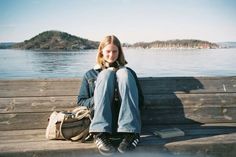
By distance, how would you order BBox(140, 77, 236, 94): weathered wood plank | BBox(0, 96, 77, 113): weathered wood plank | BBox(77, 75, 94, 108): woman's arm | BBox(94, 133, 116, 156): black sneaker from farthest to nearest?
BBox(140, 77, 236, 94): weathered wood plank → BBox(0, 96, 77, 113): weathered wood plank → BBox(77, 75, 94, 108): woman's arm → BBox(94, 133, 116, 156): black sneaker

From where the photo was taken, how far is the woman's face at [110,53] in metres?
3.82

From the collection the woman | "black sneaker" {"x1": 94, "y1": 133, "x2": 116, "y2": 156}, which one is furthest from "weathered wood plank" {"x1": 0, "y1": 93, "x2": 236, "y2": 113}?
"black sneaker" {"x1": 94, "y1": 133, "x2": 116, "y2": 156}

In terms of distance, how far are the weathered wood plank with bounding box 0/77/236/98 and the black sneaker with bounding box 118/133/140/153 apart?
963 millimetres

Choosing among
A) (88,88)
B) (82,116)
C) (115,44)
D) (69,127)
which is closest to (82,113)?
(82,116)

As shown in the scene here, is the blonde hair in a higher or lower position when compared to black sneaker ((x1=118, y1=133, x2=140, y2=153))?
higher

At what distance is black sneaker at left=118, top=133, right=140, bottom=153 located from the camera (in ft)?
10.7

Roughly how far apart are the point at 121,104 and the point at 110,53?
66 cm

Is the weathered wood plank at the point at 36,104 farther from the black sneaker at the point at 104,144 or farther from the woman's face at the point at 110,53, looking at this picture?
the black sneaker at the point at 104,144

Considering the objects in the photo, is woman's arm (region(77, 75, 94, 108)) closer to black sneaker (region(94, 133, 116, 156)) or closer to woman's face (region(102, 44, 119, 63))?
woman's face (region(102, 44, 119, 63))

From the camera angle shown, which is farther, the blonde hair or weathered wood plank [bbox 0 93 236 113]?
weathered wood plank [bbox 0 93 236 113]

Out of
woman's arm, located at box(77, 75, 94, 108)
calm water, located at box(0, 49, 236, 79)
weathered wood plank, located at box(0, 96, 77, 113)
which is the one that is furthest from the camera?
calm water, located at box(0, 49, 236, 79)

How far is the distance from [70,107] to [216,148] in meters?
1.67

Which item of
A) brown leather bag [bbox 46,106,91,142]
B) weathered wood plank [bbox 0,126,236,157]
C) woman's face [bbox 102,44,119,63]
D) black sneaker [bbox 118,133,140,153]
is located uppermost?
woman's face [bbox 102,44,119,63]

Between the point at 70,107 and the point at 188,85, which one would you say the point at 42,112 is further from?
the point at 188,85
